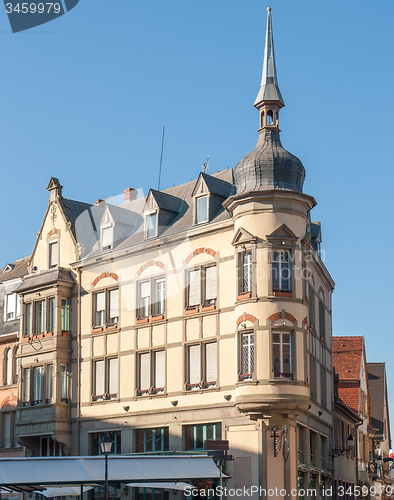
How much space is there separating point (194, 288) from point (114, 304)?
5265 mm

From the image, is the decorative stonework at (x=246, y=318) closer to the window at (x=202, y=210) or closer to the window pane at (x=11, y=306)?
the window at (x=202, y=210)

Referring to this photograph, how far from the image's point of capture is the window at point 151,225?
39.1 metres

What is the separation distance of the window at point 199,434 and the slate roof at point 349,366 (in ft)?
61.8

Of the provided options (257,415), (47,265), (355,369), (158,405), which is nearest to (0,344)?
(47,265)

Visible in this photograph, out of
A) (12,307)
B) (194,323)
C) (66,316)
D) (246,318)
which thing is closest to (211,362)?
(194,323)

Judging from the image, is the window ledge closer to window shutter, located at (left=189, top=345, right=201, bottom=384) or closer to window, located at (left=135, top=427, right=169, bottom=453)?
window shutter, located at (left=189, top=345, right=201, bottom=384)

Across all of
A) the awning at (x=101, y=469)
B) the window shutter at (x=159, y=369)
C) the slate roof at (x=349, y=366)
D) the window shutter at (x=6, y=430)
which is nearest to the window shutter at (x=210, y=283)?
the window shutter at (x=159, y=369)

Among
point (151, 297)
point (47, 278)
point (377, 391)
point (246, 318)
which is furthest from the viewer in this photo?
point (377, 391)

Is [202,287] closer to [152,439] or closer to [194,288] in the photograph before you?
[194,288]

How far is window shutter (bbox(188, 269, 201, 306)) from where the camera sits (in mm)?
35688

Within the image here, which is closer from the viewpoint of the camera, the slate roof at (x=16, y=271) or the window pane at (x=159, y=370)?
the window pane at (x=159, y=370)

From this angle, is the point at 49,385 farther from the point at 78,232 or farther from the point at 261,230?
the point at 261,230

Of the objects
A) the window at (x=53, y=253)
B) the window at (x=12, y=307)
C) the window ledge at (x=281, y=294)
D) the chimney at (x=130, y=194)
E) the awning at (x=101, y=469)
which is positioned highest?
the chimney at (x=130, y=194)

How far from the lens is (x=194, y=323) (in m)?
35.5
